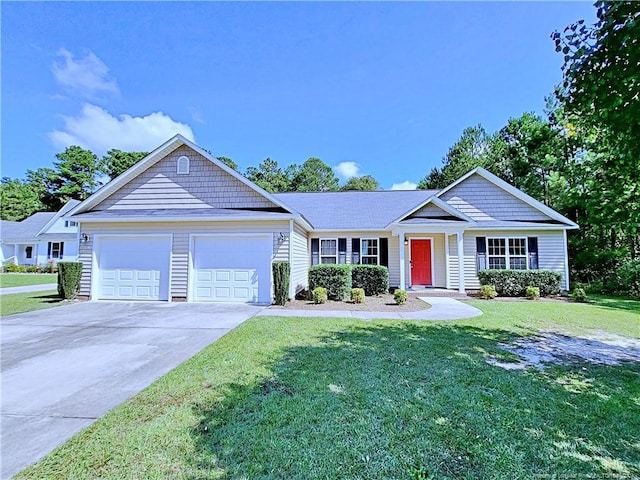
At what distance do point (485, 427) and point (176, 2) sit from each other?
12156mm

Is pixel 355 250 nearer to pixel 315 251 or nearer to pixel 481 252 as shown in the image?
pixel 315 251

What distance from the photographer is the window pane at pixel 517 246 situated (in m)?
13.8

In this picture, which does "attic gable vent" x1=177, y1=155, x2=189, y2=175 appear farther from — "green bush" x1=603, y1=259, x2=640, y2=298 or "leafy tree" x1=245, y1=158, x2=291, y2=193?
"leafy tree" x1=245, y1=158, x2=291, y2=193

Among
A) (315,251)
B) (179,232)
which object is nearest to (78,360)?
(179,232)

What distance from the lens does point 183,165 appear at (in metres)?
11.5

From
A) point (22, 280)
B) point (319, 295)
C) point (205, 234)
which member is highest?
point (205, 234)

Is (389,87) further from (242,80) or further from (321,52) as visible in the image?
(242,80)

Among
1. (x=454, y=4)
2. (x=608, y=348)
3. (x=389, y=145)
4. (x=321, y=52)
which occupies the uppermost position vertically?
(x=389, y=145)

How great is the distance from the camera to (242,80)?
41.1 ft

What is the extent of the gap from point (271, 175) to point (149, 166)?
110ft

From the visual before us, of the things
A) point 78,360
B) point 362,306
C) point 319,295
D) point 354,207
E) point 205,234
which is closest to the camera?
point 78,360

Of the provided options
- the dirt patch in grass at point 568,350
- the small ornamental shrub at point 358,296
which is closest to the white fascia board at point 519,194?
the small ornamental shrub at point 358,296

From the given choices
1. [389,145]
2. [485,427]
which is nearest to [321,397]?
[485,427]

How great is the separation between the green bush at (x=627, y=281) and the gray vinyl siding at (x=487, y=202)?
436 cm
